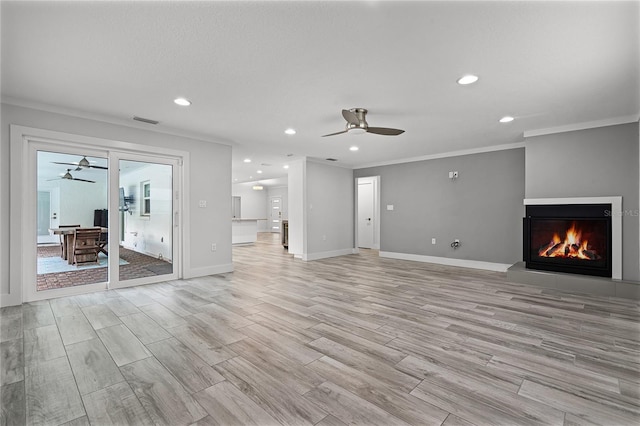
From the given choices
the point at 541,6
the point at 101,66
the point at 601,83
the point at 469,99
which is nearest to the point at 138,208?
the point at 101,66

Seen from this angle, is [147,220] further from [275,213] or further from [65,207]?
[275,213]

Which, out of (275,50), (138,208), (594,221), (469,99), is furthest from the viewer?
(138,208)

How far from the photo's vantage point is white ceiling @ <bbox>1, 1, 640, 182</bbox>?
190 cm

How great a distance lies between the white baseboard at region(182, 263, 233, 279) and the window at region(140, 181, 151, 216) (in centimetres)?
126

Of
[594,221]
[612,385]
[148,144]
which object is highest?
[148,144]

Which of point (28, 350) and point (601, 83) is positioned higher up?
point (601, 83)

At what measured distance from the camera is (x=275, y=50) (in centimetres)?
232

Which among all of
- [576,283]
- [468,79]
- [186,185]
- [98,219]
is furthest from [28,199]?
[576,283]

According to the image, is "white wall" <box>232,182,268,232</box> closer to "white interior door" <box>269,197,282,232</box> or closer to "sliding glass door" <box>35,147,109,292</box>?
"white interior door" <box>269,197,282,232</box>

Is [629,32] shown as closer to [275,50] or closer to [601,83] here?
[601,83]

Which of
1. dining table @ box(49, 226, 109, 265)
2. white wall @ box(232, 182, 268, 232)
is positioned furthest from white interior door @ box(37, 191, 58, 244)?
white wall @ box(232, 182, 268, 232)

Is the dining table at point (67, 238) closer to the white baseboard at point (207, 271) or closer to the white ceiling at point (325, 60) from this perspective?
the white baseboard at point (207, 271)

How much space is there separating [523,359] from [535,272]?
290 centimetres

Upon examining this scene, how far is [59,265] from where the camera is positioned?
187 inches
